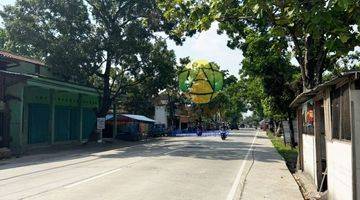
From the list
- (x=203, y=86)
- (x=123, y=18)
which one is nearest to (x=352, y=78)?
(x=203, y=86)

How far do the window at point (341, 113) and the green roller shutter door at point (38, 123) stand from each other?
2560cm

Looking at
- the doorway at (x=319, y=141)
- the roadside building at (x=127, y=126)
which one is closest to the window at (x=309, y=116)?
the doorway at (x=319, y=141)

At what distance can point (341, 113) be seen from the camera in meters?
10.1

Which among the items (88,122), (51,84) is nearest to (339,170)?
(51,84)

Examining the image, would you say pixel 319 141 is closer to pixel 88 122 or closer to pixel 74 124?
pixel 74 124

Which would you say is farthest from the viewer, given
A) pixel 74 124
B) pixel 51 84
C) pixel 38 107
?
pixel 74 124

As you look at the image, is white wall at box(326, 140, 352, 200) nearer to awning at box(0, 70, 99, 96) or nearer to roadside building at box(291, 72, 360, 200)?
roadside building at box(291, 72, 360, 200)

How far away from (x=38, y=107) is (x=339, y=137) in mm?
27122

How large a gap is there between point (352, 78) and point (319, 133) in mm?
6079

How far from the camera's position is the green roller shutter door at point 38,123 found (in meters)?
33.1

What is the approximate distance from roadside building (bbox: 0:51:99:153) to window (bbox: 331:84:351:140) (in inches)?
803

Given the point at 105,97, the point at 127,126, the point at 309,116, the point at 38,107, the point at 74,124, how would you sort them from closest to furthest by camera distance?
1. the point at 309,116
2. the point at 38,107
3. the point at 74,124
4. the point at 105,97
5. the point at 127,126

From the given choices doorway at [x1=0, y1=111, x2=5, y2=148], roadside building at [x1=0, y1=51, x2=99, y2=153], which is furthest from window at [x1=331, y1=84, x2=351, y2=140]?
A: doorway at [x1=0, y1=111, x2=5, y2=148]

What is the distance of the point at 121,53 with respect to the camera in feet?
122
